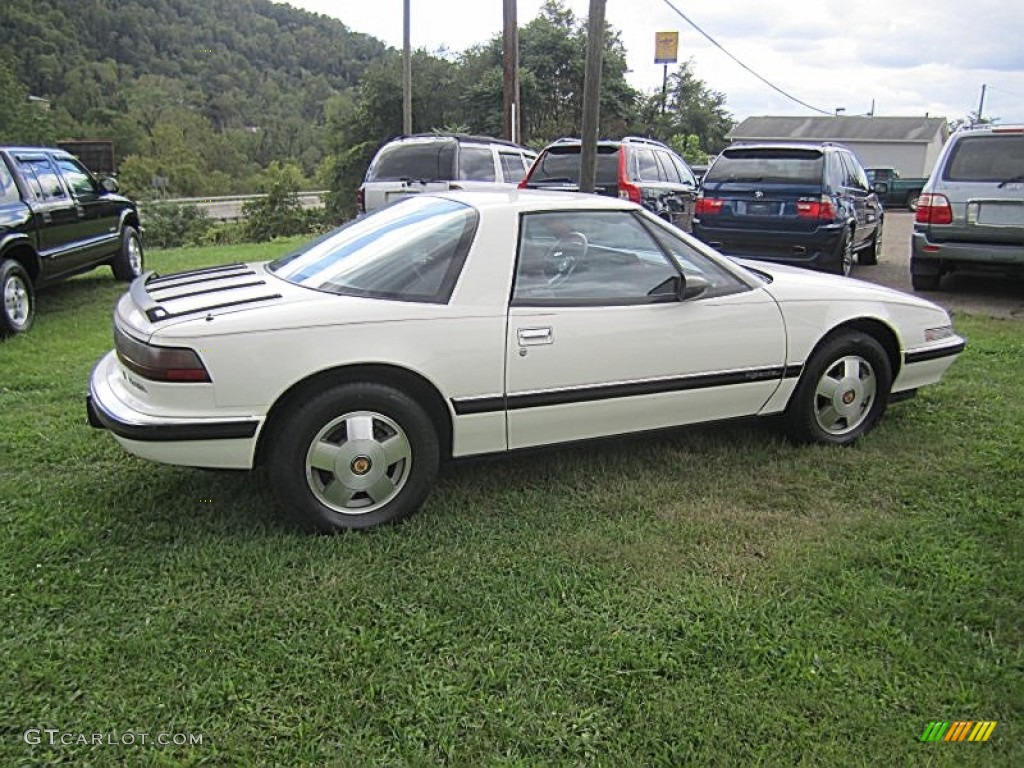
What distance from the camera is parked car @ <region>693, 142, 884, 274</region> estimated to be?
28.3 feet

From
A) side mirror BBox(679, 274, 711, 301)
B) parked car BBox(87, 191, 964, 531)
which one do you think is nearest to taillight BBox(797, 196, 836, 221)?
parked car BBox(87, 191, 964, 531)

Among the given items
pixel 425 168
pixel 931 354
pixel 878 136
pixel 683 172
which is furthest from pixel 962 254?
pixel 878 136

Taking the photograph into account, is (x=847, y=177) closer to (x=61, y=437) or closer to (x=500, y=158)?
(x=500, y=158)

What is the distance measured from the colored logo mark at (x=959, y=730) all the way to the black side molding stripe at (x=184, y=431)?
2500mm

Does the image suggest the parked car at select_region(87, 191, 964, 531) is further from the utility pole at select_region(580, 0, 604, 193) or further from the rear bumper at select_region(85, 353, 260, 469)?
the utility pole at select_region(580, 0, 604, 193)

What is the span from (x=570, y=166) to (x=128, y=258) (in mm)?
5645

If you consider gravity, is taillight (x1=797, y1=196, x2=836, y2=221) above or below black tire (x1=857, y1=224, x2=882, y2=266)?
above

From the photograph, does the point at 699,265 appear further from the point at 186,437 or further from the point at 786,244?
the point at 786,244

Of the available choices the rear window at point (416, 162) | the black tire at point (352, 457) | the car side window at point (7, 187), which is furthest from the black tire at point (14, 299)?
the rear window at point (416, 162)

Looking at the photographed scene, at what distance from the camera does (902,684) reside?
101 inches

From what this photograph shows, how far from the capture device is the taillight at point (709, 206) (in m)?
9.04

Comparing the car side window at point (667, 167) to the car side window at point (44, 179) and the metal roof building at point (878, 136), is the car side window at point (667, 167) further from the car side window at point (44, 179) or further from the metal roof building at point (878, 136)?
the metal roof building at point (878, 136)

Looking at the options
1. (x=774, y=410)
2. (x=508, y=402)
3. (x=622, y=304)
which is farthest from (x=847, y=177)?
(x=508, y=402)

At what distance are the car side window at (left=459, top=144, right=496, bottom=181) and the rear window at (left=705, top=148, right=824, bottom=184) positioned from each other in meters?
3.48
